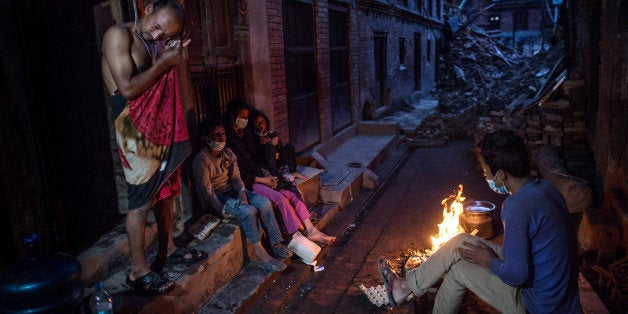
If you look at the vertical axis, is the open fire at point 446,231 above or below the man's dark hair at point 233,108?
below

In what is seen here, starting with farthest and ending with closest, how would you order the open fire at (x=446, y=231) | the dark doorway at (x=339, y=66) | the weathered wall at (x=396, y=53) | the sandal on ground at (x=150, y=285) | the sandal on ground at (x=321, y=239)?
the weathered wall at (x=396, y=53)
the dark doorway at (x=339, y=66)
the sandal on ground at (x=321, y=239)
the open fire at (x=446, y=231)
the sandal on ground at (x=150, y=285)

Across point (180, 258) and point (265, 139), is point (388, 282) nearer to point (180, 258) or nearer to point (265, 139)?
point (180, 258)

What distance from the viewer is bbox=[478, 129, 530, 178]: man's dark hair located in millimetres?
2914

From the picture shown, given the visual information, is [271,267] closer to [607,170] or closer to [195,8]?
[195,8]

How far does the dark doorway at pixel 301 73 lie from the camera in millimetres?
8086

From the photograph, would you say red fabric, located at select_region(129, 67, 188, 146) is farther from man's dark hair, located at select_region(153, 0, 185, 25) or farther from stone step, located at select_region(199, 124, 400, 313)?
stone step, located at select_region(199, 124, 400, 313)

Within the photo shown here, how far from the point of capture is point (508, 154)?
2934 millimetres

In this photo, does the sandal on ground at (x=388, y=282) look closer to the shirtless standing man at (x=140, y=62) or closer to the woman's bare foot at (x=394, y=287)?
the woman's bare foot at (x=394, y=287)

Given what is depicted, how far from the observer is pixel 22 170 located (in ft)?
10.6

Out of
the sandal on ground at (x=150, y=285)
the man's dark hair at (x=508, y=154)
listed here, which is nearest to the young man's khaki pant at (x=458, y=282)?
the man's dark hair at (x=508, y=154)

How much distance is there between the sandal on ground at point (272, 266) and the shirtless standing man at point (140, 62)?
1.36m

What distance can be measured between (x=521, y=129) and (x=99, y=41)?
9.14 metres

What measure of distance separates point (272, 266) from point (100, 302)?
2.13 m

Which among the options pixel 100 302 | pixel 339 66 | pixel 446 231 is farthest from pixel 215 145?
pixel 339 66
